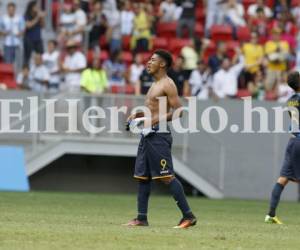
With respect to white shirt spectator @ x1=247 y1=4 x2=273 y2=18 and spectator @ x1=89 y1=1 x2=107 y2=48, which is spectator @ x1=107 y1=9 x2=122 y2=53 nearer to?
spectator @ x1=89 y1=1 x2=107 y2=48

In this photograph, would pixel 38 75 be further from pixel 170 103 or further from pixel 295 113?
pixel 170 103

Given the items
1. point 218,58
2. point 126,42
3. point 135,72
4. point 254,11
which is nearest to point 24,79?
point 135,72

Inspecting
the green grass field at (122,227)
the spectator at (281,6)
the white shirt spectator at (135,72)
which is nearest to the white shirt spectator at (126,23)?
the white shirt spectator at (135,72)

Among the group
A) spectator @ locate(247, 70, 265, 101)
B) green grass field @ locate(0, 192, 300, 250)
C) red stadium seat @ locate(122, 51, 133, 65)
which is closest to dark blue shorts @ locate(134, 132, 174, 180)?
green grass field @ locate(0, 192, 300, 250)

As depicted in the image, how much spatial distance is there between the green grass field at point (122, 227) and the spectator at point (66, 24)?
7679mm

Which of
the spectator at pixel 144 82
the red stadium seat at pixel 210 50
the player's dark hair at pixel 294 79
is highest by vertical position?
the red stadium seat at pixel 210 50

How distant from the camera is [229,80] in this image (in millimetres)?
26281

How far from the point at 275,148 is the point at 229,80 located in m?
2.12

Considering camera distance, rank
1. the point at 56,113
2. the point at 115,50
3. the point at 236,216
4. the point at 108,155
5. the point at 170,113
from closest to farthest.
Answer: the point at 170,113
the point at 236,216
the point at 56,113
the point at 108,155
the point at 115,50

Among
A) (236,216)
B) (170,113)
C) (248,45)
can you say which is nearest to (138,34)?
(248,45)

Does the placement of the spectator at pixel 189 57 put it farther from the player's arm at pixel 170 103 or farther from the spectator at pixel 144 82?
the player's arm at pixel 170 103

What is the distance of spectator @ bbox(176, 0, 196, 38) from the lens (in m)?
29.2

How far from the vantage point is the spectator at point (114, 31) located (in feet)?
91.6

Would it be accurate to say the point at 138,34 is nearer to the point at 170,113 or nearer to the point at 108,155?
the point at 108,155
